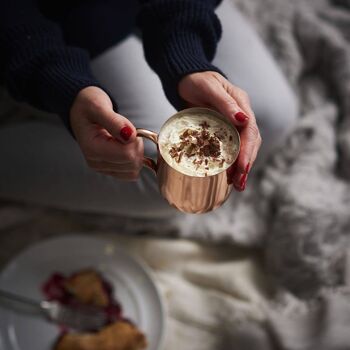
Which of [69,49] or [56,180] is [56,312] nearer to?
[56,180]

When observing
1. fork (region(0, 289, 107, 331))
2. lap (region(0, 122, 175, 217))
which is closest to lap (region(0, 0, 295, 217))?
lap (region(0, 122, 175, 217))

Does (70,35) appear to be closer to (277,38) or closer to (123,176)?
(123,176)

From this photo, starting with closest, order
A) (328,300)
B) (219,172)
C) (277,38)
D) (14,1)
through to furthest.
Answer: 1. (219,172)
2. (14,1)
3. (328,300)
4. (277,38)

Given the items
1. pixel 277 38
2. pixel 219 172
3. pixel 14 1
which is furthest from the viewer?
pixel 277 38

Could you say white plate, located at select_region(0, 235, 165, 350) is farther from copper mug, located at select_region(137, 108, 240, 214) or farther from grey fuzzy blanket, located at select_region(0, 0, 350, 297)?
copper mug, located at select_region(137, 108, 240, 214)

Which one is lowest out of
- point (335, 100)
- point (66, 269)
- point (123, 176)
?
point (66, 269)

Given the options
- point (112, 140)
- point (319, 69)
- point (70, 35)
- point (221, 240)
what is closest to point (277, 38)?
point (319, 69)

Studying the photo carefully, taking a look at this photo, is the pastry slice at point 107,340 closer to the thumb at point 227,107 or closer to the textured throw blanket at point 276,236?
the textured throw blanket at point 276,236
